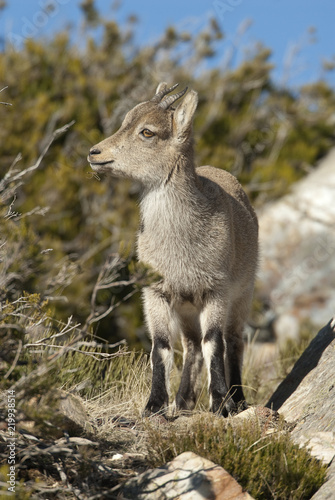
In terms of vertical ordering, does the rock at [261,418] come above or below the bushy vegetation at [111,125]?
above

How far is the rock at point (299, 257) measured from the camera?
45.6 ft

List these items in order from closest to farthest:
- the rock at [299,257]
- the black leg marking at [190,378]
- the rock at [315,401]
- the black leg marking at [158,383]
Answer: the rock at [315,401], the black leg marking at [158,383], the black leg marking at [190,378], the rock at [299,257]

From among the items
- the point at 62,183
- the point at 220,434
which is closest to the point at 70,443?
the point at 220,434

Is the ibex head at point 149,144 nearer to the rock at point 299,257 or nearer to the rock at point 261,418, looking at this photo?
the rock at point 261,418

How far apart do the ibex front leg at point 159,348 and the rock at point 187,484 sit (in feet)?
4.66

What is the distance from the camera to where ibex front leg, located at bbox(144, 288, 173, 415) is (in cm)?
526

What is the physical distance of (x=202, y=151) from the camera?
14469mm

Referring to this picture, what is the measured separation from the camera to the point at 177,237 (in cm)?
564

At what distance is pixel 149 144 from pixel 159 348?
1.79m

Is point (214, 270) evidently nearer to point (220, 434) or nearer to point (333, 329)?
point (333, 329)

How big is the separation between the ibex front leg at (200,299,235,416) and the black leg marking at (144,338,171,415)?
36 cm

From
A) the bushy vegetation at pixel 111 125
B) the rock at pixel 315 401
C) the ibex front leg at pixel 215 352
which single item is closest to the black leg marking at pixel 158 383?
the ibex front leg at pixel 215 352

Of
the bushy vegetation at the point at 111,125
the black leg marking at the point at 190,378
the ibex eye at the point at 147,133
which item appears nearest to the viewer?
the ibex eye at the point at 147,133

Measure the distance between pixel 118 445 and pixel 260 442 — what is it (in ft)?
3.13
